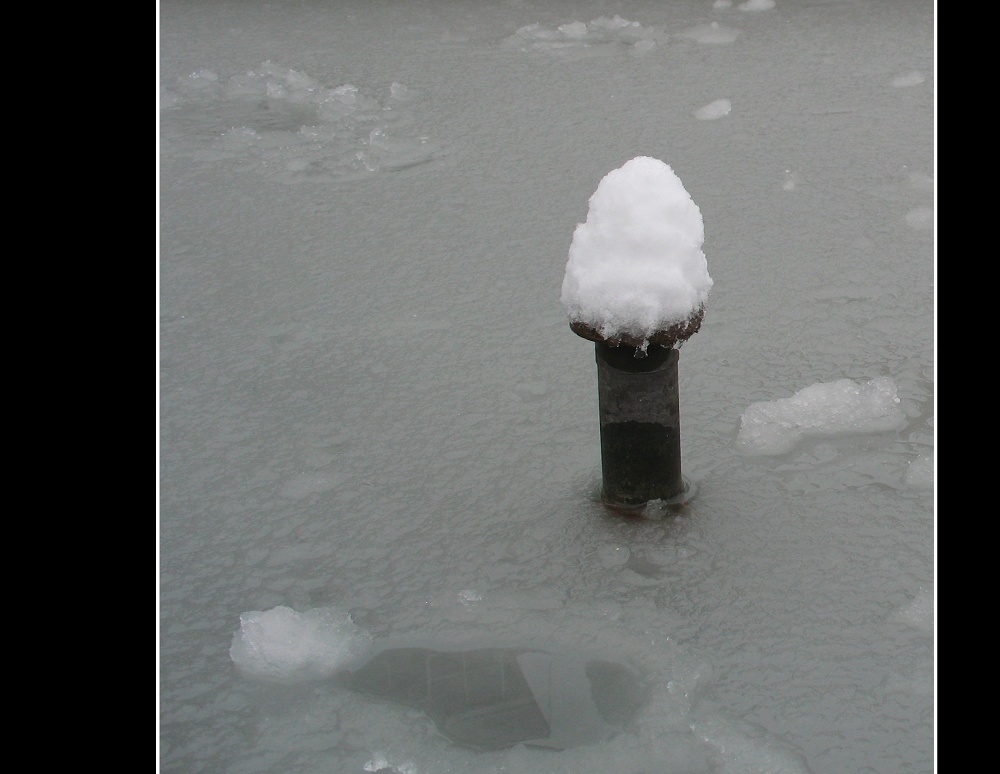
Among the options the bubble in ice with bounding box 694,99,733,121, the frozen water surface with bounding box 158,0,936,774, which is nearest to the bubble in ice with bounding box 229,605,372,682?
the frozen water surface with bounding box 158,0,936,774

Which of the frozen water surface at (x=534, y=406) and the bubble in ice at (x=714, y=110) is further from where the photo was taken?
the bubble in ice at (x=714, y=110)

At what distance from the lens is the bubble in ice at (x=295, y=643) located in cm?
246

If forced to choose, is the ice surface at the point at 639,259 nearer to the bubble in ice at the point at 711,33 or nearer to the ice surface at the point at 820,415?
the ice surface at the point at 820,415

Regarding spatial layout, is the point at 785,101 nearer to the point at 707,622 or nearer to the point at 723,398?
the point at 723,398

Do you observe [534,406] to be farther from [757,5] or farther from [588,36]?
[757,5]

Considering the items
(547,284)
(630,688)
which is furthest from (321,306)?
(630,688)

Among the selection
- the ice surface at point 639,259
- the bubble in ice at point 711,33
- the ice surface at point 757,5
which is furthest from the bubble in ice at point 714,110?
the ice surface at point 639,259

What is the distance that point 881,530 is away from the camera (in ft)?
9.00

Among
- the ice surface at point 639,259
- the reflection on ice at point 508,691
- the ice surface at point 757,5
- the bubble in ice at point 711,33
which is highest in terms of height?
the ice surface at point 757,5

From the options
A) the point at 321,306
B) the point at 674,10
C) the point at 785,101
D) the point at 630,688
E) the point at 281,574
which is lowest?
the point at 630,688

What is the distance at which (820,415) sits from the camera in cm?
316

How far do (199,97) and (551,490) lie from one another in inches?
150

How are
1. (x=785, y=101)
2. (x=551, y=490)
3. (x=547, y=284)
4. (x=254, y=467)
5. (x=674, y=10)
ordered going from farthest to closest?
(x=674, y=10), (x=785, y=101), (x=547, y=284), (x=254, y=467), (x=551, y=490)

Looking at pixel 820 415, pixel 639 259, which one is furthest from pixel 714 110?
pixel 639 259
